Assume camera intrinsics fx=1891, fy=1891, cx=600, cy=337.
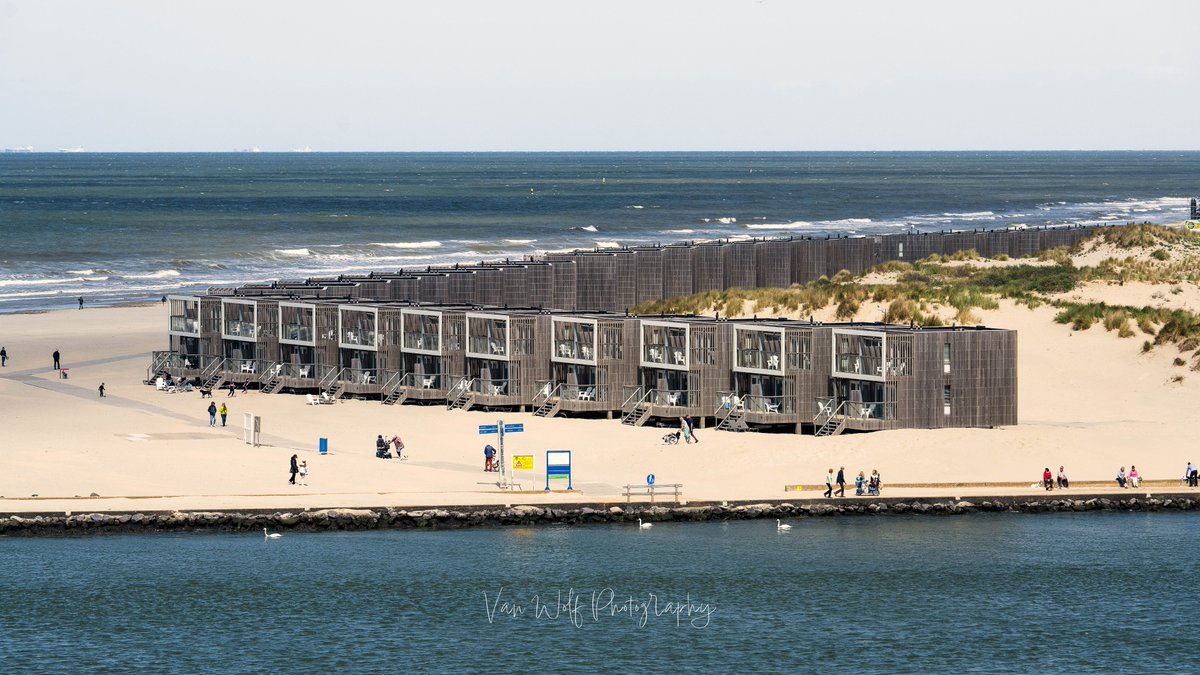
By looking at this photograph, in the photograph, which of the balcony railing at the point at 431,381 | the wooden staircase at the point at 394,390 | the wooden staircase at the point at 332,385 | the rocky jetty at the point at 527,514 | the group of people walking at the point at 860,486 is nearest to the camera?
the rocky jetty at the point at 527,514

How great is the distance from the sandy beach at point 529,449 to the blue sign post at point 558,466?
66cm

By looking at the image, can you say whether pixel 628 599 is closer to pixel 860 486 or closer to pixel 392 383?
pixel 860 486

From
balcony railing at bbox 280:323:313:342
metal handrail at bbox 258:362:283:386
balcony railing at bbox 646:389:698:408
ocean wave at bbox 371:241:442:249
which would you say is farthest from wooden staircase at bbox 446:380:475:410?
ocean wave at bbox 371:241:442:249

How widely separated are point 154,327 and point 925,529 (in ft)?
195

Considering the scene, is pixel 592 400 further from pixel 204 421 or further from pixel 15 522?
pixel 15 522

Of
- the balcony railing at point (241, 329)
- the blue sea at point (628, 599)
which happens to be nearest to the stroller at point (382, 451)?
the blue sea at point (628, 599)

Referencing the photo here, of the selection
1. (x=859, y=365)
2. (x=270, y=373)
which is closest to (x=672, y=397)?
(x=859, y=365)

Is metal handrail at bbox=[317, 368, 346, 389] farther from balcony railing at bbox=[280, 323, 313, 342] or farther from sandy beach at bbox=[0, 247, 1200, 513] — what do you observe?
balcony railing at bbox=[280, 323, 313, 342]

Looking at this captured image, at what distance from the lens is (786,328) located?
63375 mm

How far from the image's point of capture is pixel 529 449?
198 ft

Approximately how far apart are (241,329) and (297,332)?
130 inches

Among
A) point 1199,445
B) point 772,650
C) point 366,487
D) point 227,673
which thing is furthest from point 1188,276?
point 227,673

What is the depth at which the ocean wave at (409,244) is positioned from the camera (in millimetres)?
173250

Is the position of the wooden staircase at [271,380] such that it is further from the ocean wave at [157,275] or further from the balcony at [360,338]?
the ocean wave at [157,275]
